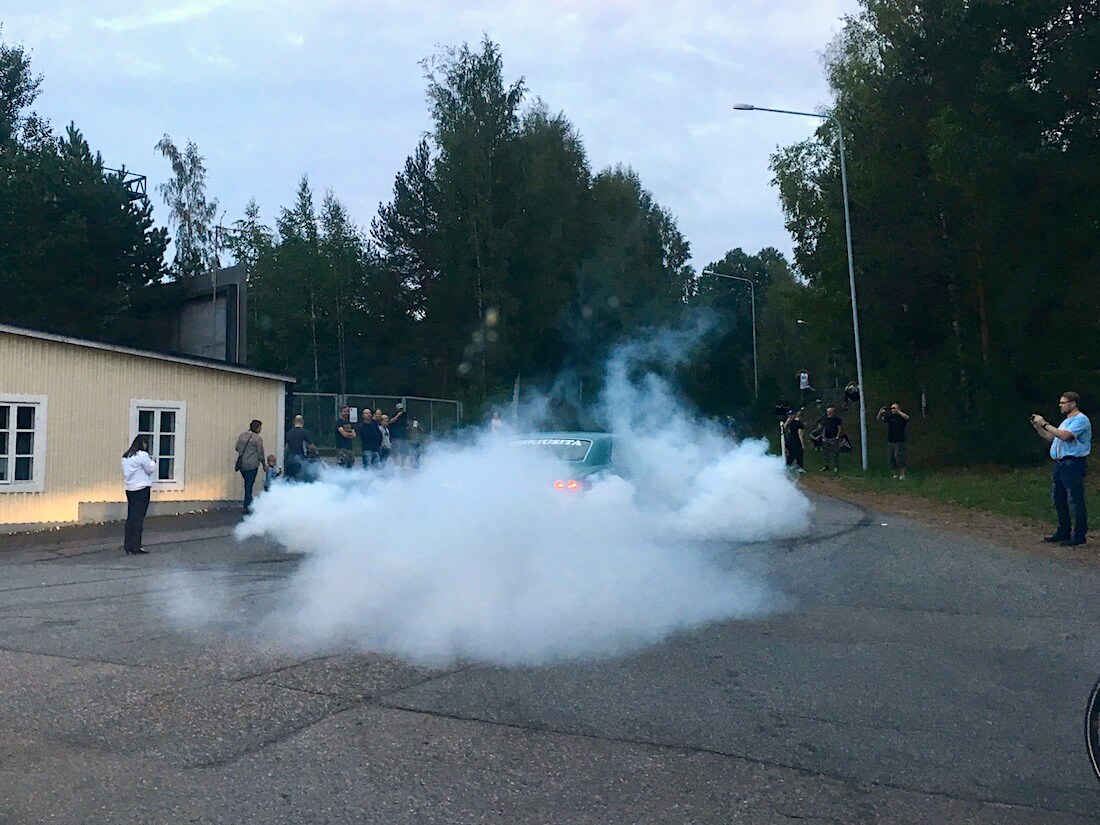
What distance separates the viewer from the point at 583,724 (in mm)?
5379

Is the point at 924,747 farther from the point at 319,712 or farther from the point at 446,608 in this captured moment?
the point at 446,608

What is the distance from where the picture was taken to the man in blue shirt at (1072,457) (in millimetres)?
12109

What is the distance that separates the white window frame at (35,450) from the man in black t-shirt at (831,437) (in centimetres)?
1858

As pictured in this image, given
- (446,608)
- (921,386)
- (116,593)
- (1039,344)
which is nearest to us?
(446,608)

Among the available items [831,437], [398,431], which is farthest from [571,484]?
[831,437]

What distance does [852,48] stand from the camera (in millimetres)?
40188

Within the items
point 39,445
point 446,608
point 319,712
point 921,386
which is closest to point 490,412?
point 921,386

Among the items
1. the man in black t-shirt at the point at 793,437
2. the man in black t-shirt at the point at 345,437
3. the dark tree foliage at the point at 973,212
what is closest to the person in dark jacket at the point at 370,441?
the man in black t-shirt at the point at 345,437

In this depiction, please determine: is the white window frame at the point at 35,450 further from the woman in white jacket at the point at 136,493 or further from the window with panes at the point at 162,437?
the woman in white jacket at the point at 136,493

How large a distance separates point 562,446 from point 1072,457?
19.5 ft

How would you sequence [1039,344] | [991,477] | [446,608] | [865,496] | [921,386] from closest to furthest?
1. [446,608]
2. [865,496]
3. [991,477]
4. [1039,344]
5. [921,386]

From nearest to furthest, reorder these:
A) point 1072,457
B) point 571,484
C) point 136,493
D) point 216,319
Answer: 1. point 571,484
2. point 1072,457
3. point 136,493
4. point 216,319

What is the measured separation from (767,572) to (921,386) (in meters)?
25.6

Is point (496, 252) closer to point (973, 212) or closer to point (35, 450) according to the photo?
point (973, 212)
